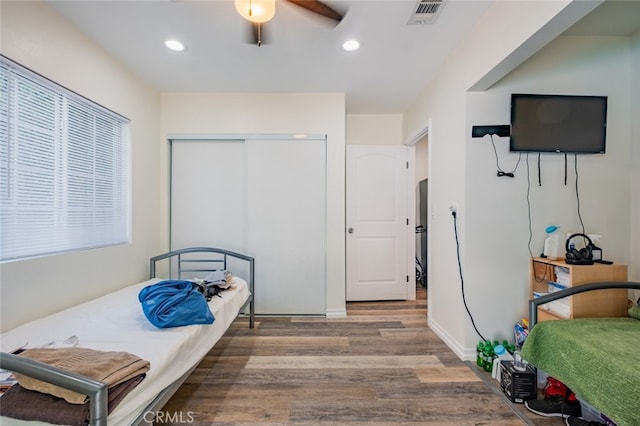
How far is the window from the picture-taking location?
5.15 feet

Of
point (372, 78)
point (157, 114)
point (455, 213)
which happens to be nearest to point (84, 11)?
point (157, 114)

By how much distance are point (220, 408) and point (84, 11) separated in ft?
9.26

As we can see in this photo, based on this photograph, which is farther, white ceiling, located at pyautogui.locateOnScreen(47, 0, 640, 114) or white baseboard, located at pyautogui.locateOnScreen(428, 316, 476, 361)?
white baseboard, located at pyautogui.locateOnScreen(428, 316, 476, 361)

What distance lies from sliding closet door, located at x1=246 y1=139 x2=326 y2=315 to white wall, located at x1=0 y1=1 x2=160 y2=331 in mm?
1087

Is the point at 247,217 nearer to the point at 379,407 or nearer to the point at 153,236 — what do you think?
the point at 153,236

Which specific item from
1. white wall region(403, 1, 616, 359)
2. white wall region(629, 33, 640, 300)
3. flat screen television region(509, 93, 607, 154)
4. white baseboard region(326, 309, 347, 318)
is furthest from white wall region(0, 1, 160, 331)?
white wall region(629, 33, 640, 300)

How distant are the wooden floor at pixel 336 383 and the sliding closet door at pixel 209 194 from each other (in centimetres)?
113

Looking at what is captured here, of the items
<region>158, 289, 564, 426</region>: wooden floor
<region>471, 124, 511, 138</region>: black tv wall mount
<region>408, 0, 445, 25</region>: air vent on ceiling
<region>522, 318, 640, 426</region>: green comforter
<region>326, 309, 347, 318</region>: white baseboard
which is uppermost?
<region>408, 0, 445, 25</region>: air vent on ceiling

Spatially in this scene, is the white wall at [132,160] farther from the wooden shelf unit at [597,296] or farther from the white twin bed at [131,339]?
the wooden shelf unit at [597,296]

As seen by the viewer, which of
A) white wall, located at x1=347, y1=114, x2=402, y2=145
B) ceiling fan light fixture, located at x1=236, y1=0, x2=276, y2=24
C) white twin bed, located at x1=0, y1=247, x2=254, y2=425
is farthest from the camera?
white wall, located at x1=347, y1=114, x2=402, y2=145

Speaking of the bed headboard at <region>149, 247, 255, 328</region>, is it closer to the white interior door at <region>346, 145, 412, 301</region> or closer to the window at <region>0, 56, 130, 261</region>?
the window at <region>0, 56, 130, 261</region>

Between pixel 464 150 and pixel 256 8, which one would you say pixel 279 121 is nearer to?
pixel 256 8

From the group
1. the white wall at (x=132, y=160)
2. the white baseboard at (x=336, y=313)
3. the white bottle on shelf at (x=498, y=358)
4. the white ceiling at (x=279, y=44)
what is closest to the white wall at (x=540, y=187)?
the white bottle on shelf at (x=498, y=358)

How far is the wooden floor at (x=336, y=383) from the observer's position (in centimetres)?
156
